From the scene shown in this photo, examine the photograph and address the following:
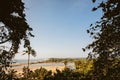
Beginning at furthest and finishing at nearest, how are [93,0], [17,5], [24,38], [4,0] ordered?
1. [24,38]
2. [17,5]
3. [4,0]
4. [93,0]

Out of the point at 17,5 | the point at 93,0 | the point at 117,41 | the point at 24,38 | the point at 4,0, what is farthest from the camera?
the point at 24,38

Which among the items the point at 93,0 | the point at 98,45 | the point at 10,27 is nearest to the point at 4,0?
the point at 10,27

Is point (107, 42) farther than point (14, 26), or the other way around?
point (14, 26)

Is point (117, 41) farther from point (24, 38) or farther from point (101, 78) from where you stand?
point (24, 38)

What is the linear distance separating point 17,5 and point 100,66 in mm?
5319

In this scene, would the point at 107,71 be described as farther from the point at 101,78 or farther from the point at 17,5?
the point at 17,5

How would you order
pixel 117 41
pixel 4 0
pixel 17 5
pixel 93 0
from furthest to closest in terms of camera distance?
pixel 17 5 → pixel 4 0 → pixel 93 0 → pixel 117 41

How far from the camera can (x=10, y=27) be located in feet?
40.1

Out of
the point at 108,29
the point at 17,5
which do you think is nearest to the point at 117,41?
the point at 108,29

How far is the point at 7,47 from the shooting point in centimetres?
1186

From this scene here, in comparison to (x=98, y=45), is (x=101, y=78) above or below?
below

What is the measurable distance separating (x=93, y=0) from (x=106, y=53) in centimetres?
218

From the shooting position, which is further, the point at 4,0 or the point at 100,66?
the point at 4,0

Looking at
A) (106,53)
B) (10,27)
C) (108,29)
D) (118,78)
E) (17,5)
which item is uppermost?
(17,5)
